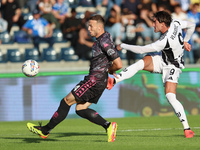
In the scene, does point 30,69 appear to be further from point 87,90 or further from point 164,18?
point 164,18

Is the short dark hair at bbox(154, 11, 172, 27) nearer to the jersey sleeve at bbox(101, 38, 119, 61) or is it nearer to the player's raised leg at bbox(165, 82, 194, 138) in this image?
the player's raised leg at bbox(165, 82, 194, 138)

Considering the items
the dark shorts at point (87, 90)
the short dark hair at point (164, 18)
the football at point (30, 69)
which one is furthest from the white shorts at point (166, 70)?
the football at point (30, 69)

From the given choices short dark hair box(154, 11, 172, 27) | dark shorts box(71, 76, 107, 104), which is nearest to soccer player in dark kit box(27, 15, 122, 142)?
dark shorts box(71, 76, 107, 104)

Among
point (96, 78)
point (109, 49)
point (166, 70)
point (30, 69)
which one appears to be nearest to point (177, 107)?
point (166, 70)

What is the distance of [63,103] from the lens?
697 centimetres

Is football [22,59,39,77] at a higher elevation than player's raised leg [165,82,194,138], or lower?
higher

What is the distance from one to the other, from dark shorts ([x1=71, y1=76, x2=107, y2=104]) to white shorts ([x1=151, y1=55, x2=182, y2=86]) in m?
1.18

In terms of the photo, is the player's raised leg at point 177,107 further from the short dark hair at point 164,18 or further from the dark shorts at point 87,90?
the dark shorts at point 87,90


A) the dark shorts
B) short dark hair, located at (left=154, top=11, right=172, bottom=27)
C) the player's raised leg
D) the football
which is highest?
short dark hair, located at (left=154, top=11, right=172, bottom=27)

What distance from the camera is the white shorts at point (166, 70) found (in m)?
7.47

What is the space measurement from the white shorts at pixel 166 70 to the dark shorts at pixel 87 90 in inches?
46.5

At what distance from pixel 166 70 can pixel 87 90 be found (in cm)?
151

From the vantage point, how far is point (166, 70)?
7598mm

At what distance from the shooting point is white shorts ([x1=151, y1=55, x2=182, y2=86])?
7.47 m
